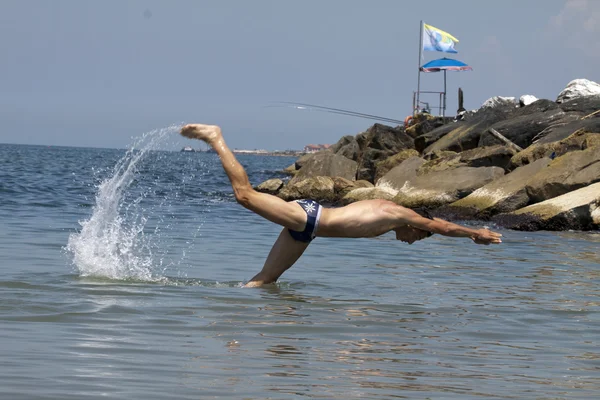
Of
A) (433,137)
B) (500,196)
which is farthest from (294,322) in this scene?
(433,137)

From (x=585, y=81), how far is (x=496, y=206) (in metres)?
14.9

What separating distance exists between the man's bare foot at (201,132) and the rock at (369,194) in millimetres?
14697

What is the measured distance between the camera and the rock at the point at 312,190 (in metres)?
26.9

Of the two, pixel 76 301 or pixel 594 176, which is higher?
pixel 594 176

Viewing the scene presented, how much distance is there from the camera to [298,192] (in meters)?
27.1

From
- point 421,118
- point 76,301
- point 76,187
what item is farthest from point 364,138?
point 76,301

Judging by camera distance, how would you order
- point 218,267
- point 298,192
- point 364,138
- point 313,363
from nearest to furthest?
point 313,363
point 218,267
point 298,192
point 364,138

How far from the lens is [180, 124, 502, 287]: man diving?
315 inches

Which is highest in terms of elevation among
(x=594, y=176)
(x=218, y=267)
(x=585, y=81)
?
(x=585, y=81)

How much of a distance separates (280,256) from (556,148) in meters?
15.6

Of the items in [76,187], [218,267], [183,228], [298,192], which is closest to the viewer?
[218,267]

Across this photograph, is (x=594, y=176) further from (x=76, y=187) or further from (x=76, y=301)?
(x=76, y=187)

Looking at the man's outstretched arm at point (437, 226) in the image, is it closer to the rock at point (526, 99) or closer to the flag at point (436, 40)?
the rock at point (526, 99)

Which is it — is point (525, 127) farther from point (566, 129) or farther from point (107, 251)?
point (107, 251)
